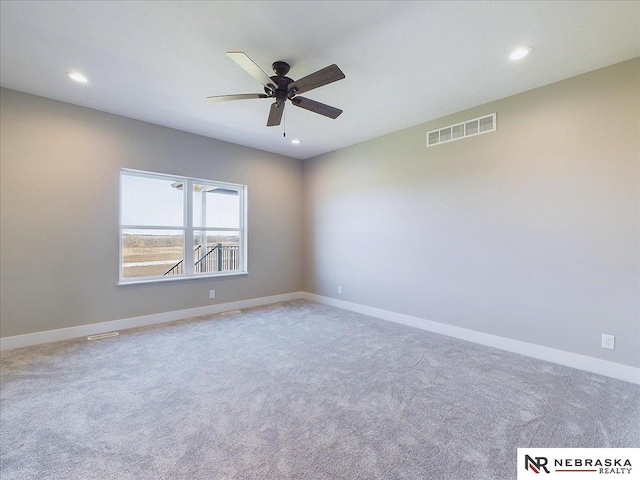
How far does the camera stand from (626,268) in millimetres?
2553

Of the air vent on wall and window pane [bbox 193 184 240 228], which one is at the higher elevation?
the air vent on wall

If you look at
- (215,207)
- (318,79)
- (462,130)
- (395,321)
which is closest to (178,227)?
(215,207)

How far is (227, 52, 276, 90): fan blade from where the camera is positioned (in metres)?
2.06

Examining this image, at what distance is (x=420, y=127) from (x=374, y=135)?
2.50 feet

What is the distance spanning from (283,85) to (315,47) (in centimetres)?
42

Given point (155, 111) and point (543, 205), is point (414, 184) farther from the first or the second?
point (155, 111)

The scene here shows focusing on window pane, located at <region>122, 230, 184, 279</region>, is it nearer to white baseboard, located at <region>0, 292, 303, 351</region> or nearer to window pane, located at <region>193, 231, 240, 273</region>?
window pane, located at <region>193, 231, 240, 273</region>

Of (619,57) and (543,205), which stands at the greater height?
(619,57)

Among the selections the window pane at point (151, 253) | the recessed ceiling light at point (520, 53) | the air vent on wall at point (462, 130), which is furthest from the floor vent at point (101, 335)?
the recessed ceiling light at point (520, 53)

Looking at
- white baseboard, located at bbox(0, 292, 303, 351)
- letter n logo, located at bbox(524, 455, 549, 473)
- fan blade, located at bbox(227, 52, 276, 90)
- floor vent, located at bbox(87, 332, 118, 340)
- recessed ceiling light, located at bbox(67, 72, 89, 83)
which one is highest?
recessed ceiling light, located at bbox(67, 72, 89, 83)

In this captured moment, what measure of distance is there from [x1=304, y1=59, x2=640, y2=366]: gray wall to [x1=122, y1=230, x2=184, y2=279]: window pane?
3111 millimetres

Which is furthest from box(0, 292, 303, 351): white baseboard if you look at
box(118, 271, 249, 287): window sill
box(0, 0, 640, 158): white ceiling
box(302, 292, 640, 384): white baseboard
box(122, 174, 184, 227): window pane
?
box(0, 0, 640, 158): white ceiling

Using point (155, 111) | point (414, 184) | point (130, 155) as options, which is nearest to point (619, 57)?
point (414, 184)

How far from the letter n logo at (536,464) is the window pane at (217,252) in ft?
14.9
